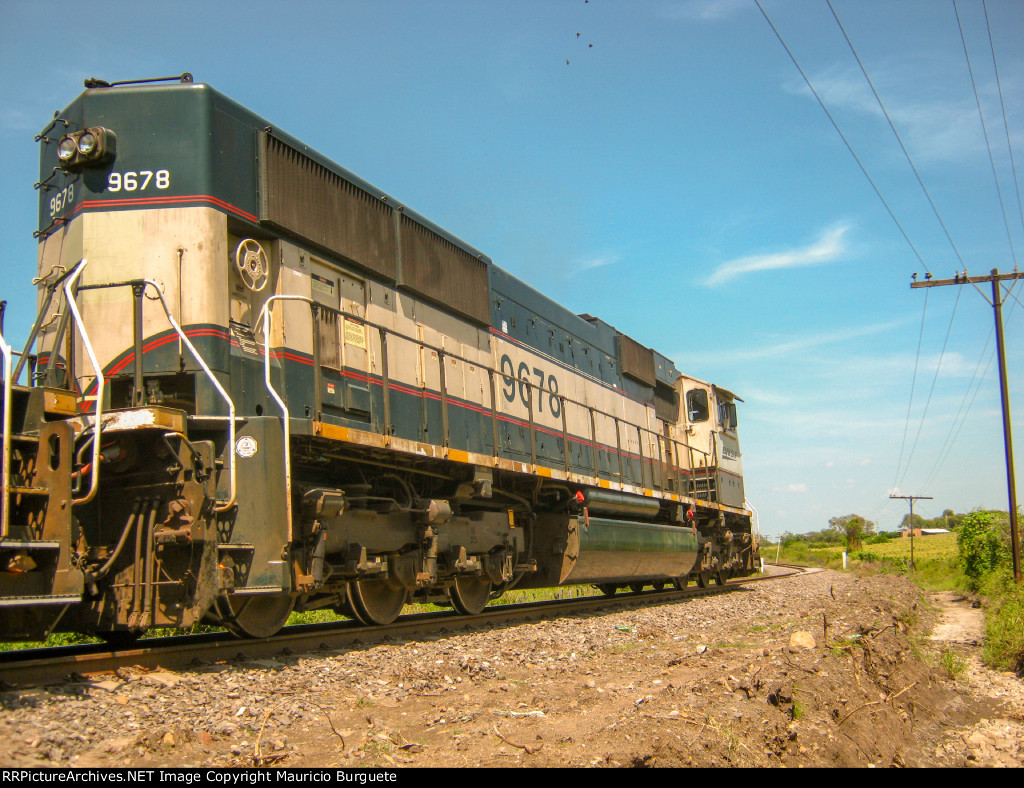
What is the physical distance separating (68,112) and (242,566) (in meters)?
3.88

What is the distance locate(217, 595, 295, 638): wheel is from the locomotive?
0.07ft

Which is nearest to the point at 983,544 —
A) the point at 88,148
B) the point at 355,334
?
the point at 355,334

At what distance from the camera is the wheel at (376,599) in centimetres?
727

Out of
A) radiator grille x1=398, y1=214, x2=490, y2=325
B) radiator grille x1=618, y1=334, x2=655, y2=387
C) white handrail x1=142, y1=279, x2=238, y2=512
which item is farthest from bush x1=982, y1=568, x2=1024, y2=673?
white handrail x1=142, y1=279, x2=238, y2=512

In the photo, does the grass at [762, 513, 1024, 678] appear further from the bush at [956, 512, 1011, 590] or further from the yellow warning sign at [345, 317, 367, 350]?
the yellow warning sign at [345, 317, 367, 350]

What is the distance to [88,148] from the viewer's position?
5.99m

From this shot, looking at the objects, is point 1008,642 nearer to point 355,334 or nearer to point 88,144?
point 355,334

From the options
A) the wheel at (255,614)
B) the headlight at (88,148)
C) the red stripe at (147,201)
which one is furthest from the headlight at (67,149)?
the wheel at (255,614)

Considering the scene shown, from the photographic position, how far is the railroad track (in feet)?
14.8

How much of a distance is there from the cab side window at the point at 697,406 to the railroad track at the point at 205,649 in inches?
290

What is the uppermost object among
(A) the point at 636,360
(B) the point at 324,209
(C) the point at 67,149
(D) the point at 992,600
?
(C) the point at 67,149

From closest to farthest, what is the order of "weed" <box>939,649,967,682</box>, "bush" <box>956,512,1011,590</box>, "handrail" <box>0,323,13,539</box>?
"handrail" <box>0,323,13,539</box> → "weed" <box>939,649,967,682</box> → "bush" <box>956,512,1011,590</box>

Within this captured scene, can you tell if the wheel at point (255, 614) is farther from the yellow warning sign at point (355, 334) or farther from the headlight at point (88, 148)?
the headlight at point (88, 148)

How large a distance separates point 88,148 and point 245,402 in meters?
2.18
